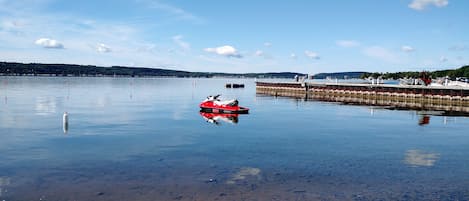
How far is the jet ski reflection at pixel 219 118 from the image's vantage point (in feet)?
145

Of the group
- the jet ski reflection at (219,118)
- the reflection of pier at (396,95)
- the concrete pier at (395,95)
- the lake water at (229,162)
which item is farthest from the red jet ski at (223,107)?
the concrete pier at (395,95)

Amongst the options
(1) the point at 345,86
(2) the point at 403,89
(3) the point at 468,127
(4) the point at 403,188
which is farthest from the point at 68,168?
(1) the point at 345,86

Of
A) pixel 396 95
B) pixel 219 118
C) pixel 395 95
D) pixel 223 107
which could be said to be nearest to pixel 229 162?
pixel 219 118

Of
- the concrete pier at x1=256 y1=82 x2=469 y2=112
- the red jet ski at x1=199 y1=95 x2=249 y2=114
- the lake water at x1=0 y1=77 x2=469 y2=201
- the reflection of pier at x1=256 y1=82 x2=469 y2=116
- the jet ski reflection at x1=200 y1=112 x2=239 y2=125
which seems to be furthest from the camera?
the concrete pier at x1=256 y1=82 x2=469 y2=112

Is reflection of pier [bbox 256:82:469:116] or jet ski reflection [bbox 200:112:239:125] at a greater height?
reflection of pier [bbox 256:82:469:116]

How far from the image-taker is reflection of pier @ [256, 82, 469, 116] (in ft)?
226

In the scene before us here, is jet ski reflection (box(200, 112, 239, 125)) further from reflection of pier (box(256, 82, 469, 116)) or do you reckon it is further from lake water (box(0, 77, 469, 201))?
reflection of pier (box(256, 82, 469, 116))

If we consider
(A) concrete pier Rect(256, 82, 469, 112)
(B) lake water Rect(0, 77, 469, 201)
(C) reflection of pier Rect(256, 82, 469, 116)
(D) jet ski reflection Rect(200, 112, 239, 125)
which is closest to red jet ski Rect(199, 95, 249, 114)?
(D) jet ski reflection Rect(200, 112, 239, 125)

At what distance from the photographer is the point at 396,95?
86.3m

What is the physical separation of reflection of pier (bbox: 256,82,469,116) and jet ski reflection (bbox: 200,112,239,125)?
2916 cm

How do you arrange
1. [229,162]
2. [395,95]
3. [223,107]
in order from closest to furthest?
[229,162] → [223,107] → [395,95]

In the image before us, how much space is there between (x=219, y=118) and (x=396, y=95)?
51.6 metres

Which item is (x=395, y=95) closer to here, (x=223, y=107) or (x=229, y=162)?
(x=223, y=107)

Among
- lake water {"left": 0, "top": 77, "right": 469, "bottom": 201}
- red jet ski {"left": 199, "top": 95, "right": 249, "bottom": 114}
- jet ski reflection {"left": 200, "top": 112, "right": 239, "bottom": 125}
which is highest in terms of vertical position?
red jet ski {"left": 199, "top": 95, "right": 249, "bottom": 114}
